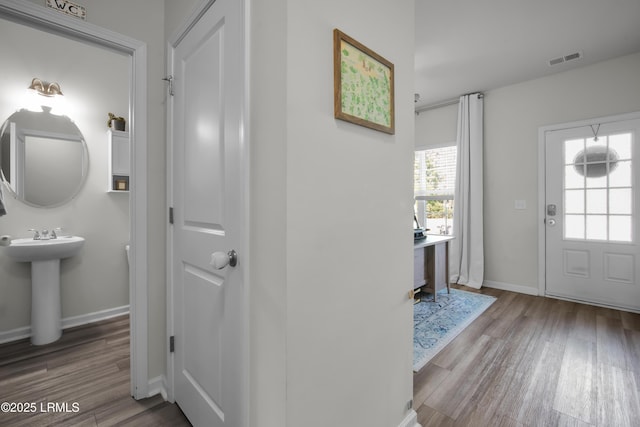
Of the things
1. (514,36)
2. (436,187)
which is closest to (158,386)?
(514,36)

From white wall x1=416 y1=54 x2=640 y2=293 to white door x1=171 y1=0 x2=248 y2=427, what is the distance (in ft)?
13.1

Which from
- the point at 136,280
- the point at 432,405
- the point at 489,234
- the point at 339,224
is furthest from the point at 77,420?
the point at 489,234

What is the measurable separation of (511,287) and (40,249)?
5.16 meters

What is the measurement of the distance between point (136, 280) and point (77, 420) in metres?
0.77

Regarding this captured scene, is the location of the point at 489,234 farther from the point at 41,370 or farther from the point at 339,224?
the point at 41,370

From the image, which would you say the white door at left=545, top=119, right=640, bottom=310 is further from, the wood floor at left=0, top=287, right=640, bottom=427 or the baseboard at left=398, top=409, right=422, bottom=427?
the baseboard at left=398, top=409, right=422, bottom=427

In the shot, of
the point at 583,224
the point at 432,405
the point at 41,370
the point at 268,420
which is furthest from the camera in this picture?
the point at 583,224

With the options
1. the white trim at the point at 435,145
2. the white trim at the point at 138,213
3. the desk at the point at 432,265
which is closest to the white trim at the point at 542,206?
the white trim at the point at 435,145

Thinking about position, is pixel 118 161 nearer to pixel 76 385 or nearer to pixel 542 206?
pixel 76 385

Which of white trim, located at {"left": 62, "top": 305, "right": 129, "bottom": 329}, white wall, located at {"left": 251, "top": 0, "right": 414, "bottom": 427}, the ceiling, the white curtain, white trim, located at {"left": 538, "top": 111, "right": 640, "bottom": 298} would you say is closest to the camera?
white wall, located at {"left": 251, "top": 0, "right": 414, "bottom": 427}

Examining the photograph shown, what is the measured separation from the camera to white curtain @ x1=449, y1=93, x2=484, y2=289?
3.99 meters

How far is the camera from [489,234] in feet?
13.2

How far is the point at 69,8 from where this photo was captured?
57.7 inches

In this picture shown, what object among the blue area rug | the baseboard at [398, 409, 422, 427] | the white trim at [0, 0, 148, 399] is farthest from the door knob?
the blue area rug
